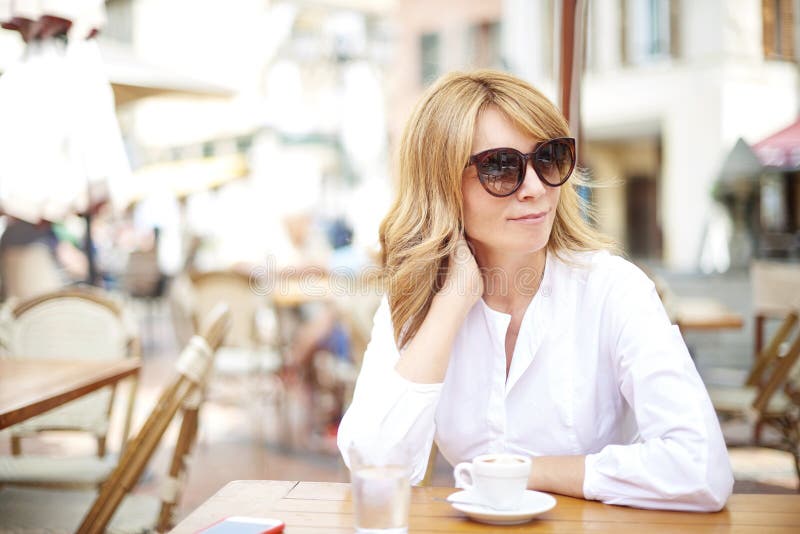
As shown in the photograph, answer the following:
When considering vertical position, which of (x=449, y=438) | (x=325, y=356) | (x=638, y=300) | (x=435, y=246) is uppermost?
(x=435, y=246)

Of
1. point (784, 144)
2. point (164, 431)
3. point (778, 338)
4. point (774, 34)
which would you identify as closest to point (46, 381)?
point (164, 431)

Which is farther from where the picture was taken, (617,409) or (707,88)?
(707,88)

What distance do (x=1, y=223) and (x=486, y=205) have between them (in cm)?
709

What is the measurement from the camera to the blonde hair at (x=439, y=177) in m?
1.76

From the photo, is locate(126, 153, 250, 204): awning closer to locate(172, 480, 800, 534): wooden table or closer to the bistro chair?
the bistro chair

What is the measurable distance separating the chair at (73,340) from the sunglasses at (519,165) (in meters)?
1.97

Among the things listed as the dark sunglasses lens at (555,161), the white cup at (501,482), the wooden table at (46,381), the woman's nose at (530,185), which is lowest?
the wooden table at (46,381)

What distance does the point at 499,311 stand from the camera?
1.89m

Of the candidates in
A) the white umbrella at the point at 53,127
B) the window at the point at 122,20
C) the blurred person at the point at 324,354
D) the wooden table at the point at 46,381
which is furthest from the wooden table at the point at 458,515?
the window at the point at 122,20

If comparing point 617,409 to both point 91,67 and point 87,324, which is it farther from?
point 91,67

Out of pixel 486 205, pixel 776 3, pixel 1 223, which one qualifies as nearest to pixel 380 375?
pixel 486 205

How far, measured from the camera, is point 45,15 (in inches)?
148

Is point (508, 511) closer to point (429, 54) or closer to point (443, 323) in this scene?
point (443, 323)

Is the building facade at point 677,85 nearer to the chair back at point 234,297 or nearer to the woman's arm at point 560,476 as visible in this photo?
the chair back at point 234,297
